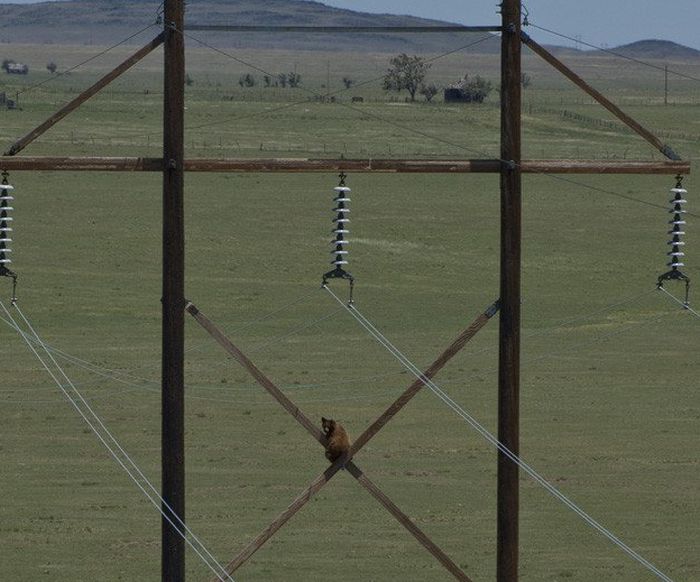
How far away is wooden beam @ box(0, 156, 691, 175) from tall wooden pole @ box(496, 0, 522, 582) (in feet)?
0.67

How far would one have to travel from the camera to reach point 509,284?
50.4 feet

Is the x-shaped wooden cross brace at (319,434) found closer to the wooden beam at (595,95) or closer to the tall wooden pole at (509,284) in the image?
the tall wooden pole at (509,284)

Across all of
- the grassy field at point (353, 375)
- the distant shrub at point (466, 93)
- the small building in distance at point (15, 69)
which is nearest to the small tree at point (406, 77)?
the distant shrub at point (466, 93)

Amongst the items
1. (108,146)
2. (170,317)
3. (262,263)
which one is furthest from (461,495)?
(108,146)

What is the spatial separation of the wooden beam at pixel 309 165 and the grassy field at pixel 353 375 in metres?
9.12

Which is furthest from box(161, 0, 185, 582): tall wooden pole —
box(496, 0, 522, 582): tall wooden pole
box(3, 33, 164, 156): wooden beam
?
box(496, 0, 522, 582): tall wooden pole

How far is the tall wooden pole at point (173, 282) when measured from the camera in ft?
49.0

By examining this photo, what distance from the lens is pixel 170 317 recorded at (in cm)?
1512

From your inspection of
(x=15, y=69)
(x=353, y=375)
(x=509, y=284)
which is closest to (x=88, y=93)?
(x=509, y=284)

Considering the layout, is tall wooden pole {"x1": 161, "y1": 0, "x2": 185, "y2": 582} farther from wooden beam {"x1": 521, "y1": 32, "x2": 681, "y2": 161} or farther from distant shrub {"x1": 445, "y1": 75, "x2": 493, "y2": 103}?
distant shrub {"x1": 445, "y1": 75, "x2": 493, "y2": 103}

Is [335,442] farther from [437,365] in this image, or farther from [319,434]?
[437,365]

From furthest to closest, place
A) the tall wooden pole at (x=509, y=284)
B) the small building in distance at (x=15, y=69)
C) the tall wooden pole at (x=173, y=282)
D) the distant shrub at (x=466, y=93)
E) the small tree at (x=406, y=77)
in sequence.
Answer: the small building in distance at (x=15, y=69), the small tree at (x=406, y=77), the distant shrub at (x=466, y=93), the tall wooden pole at (x=509, y=284), the tall wooden pole at (x=173, y=282)

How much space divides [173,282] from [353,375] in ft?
64.5

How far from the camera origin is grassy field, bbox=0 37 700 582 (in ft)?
82.9
